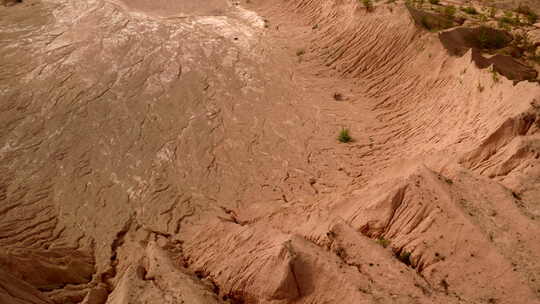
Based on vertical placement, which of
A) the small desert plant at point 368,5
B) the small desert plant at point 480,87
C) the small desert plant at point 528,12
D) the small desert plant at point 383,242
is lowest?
the small desert plant at point 383,242

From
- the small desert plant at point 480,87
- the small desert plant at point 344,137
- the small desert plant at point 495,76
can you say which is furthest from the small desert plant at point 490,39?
the small desert plant at point 344,137

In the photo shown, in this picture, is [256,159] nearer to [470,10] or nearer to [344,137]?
[344,137]

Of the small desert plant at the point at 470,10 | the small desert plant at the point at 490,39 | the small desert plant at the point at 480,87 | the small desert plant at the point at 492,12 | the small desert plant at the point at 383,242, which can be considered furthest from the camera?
the small desert plant at the point at 470,10

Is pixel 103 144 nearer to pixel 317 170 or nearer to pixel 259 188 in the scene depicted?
pixel 259 188

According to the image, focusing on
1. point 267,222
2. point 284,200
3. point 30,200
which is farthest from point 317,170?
point 30,200

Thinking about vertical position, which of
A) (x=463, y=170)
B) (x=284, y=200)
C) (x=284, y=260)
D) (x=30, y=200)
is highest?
(x=463, y=170)

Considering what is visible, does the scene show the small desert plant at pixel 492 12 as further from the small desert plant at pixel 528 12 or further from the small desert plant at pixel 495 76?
the small desert plant at pixel 495 76

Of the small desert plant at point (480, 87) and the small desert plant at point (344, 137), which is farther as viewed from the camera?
the small desert plant at point (344, 137)

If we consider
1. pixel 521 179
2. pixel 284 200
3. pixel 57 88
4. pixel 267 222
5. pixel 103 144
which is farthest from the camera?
pixel 57 88

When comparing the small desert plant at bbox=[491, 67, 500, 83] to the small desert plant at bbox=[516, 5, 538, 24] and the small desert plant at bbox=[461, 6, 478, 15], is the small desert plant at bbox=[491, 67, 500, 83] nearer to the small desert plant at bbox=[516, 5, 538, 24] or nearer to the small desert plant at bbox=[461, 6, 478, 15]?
the small desert plant at bbox=[461, 6, 478, 15]
